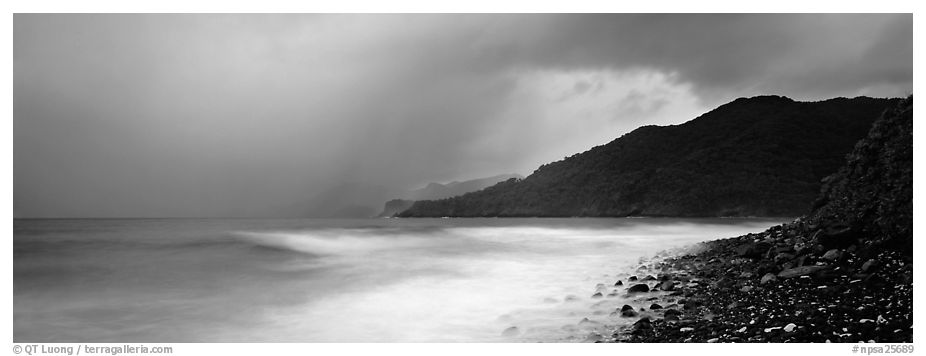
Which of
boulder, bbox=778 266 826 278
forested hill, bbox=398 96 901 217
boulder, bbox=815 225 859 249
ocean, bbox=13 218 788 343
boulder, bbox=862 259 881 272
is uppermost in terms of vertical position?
forested hill, bbox=398 96 901 217

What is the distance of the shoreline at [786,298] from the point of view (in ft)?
12.6

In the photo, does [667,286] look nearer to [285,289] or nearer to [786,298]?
[786,298]

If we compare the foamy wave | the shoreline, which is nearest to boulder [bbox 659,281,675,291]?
the shoreline

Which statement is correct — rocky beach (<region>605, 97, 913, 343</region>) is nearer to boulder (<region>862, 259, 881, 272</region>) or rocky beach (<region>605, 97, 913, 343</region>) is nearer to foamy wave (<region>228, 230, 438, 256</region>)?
boulder (<region>862, 259, 881, 272</region>)

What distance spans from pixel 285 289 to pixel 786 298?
250 inches

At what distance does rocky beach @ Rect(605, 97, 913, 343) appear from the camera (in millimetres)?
3961

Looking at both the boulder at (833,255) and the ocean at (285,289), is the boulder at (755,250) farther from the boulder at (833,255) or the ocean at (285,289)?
the ocean at (285,289)

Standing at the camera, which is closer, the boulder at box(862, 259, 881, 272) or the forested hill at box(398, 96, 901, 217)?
the boulder at box(862, 259, 881, 272)

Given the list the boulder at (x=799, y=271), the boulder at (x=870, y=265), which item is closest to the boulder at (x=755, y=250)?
the boulder at (x=799, y=271)

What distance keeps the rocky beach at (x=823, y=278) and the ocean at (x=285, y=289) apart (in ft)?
2.26

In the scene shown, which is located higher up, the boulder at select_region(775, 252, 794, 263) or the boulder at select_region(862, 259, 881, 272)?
the boulder at select_region(862, 259, 881, 272)

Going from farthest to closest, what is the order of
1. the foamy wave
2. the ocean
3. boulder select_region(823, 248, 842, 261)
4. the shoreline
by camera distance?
the foamy wave, boulder select_region(823, 248, 842, 261), the ocean, the shoreline

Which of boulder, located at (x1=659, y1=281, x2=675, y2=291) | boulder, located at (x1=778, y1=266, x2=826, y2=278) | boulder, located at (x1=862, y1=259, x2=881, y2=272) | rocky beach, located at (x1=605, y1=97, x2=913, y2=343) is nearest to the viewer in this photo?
rocky beach, located at (x1=605, y1=97, x2=913, y2=343)

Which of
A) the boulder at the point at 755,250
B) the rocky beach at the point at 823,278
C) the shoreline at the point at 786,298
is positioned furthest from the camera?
the boulder at the point at 755,250
